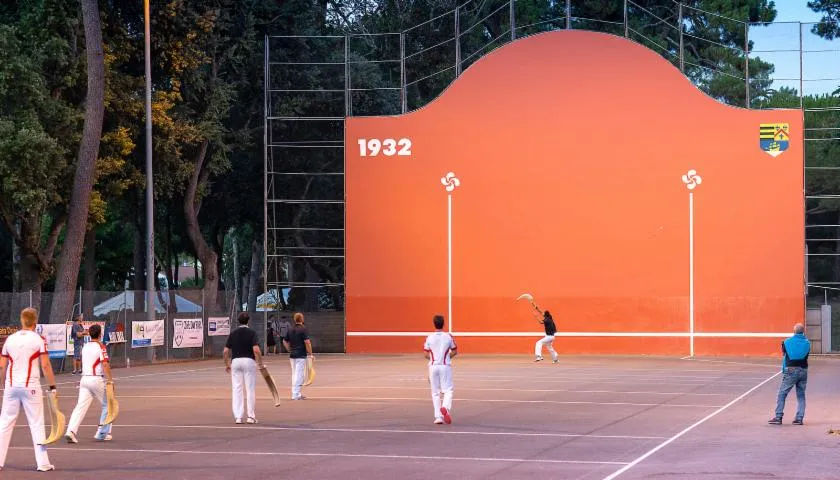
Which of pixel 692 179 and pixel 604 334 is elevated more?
pixel 692 179

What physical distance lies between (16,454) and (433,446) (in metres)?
5.98

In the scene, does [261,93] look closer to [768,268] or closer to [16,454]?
[768,268]

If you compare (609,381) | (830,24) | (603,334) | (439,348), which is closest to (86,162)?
(609,381)

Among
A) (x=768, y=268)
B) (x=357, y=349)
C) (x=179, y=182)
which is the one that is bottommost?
(x=357, y=349)

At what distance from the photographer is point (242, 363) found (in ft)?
74.2

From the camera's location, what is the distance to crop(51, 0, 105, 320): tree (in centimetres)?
4181

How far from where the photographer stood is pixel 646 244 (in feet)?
158

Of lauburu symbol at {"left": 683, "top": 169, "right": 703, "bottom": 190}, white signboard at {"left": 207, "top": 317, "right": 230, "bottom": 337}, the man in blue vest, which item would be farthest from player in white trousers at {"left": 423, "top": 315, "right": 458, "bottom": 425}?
white signboard at {"left": 207, "top": 317, "right": 230, "bottom": 337}

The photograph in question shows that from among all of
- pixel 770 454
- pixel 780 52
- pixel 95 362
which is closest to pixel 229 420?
pixel 95 362

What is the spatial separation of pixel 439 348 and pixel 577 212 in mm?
26808

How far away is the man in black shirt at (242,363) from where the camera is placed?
22.5 m

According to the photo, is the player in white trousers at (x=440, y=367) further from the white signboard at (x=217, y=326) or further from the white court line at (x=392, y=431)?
the white signboard at (x=217, y=326)

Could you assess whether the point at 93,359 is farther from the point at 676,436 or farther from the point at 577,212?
the point at 577,212

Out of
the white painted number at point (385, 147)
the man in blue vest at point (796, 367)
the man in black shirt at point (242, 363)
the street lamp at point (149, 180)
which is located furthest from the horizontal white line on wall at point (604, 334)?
the man in black shirt at point (242, 363)
